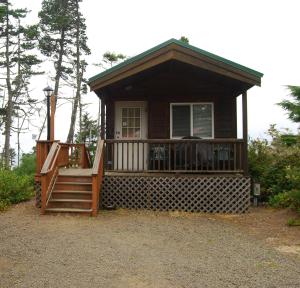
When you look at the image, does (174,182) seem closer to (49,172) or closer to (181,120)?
(181,120)

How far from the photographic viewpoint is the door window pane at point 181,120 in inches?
503

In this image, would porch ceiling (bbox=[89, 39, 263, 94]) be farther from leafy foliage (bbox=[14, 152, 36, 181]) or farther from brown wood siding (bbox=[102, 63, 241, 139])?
leafy foliage (bbox=[14, 152, 36, 181])

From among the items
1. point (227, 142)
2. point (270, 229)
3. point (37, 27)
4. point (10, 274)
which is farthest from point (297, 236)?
point (37, 27)

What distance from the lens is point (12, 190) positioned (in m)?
12.1

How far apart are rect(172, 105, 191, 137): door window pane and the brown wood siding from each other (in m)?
0.21

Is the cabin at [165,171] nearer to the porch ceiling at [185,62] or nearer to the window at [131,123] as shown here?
the porch ceiling at [185,62]

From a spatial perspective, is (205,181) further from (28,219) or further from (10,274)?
(10,274)

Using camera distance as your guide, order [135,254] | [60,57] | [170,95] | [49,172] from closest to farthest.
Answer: [135,254], [49,172], [170,95], [60,57]

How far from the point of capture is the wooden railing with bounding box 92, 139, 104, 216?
31.8ft

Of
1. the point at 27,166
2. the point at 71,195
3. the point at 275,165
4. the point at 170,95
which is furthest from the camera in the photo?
the point at 27,166

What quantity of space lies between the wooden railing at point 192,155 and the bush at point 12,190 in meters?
3.61

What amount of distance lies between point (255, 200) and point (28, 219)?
692 cm

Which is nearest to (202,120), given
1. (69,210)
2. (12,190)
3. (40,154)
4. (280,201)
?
(280,201)

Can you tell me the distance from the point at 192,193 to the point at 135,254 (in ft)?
14.4
